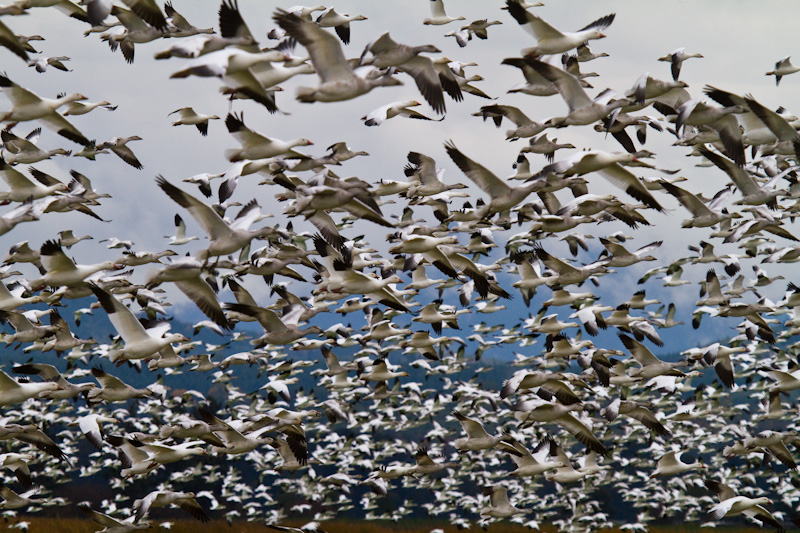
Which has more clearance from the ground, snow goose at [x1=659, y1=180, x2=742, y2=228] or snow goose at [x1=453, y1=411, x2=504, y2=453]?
snow goose at [x1=659, y1=180, x2=742, y2=228]

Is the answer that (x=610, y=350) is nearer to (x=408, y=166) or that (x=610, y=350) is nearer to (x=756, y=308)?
(x=756, y=308)

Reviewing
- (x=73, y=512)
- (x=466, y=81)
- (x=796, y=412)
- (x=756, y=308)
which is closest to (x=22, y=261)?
(x=466, y=81)

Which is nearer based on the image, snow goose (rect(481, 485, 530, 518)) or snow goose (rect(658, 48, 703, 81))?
snow goose (rect(658, 48, 703, 81))

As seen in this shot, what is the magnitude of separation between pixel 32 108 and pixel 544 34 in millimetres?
8038

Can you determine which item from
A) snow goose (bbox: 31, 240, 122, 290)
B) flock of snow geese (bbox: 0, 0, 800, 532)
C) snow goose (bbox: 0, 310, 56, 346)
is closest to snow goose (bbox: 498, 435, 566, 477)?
flock of snow geese (bbox: 0, 0, 800, 532)

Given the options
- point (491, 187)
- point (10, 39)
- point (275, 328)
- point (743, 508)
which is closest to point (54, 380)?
point (275, 328)

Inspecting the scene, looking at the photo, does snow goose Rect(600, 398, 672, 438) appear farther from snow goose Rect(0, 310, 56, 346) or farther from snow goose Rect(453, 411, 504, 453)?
snow goose Rect(0, 310, 56, 346)

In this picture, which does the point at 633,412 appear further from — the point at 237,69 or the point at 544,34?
the point at 237,69

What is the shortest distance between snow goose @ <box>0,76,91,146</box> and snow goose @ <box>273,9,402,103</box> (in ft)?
15.1

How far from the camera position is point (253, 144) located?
13289 mm

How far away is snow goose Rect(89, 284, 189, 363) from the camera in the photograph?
13.5 meters

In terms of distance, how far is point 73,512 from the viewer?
3831 cm

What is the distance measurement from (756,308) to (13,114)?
14381 mm

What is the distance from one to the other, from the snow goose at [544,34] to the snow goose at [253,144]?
151 inches
